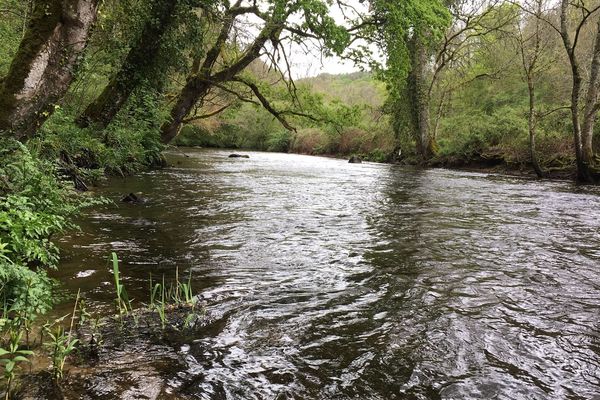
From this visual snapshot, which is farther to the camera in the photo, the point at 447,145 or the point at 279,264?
the point at 447,145

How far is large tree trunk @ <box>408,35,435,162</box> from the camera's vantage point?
2862 cm

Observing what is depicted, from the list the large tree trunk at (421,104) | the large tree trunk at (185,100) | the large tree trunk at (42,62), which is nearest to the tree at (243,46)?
the large tree trunk at (185,100)

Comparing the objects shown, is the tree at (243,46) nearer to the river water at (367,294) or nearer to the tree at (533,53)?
the river water at (367,294)

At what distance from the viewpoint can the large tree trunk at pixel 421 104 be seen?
93.9 feet

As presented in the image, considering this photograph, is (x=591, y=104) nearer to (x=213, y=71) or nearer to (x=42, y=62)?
(x=213, y=71)

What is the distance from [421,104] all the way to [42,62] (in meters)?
26.4

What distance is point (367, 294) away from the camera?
4.38m

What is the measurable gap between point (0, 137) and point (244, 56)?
1225 centimetres

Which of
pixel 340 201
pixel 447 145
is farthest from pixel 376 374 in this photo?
pixel 447 145

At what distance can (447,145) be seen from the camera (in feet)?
91.6

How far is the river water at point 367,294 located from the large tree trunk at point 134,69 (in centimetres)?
428

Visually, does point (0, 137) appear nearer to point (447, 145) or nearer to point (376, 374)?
point (376, 374)

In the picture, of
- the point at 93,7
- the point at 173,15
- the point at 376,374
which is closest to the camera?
the point at 376,374

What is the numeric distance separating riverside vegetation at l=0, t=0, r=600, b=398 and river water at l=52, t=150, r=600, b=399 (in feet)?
2.36
